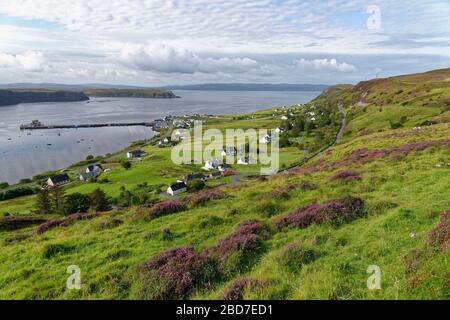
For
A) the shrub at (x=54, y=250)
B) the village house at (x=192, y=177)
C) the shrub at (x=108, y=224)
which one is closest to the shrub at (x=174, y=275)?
the shrub at (x=54, y=250)

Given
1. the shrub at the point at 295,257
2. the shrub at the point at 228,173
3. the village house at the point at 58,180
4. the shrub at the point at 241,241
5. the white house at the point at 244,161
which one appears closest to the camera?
the shrub at the point at 295,257

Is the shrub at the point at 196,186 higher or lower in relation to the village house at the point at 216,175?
higher

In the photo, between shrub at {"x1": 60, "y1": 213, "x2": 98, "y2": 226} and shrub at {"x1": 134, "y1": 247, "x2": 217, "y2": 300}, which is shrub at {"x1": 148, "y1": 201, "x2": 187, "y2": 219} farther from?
shrub at {"x1": 134, "y1": 247, "x2": 217, "y2": 300}

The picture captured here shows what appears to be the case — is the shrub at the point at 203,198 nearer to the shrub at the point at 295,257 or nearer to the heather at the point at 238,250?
the heather at the point at 238,250

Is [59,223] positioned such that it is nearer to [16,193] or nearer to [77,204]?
[77,204]

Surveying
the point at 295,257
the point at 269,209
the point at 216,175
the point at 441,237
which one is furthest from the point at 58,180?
the point at 441,237

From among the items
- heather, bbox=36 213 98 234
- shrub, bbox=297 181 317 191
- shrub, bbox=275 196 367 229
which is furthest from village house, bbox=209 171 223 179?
shrub, bbox=275 196 367 229
